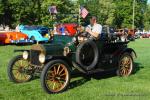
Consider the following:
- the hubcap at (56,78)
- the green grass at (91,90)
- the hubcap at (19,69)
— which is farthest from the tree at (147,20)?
the hubcap at (56,78)

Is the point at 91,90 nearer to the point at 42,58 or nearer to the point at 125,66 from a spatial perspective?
the point at 42,58

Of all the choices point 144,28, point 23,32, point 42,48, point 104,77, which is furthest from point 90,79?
point 144,28

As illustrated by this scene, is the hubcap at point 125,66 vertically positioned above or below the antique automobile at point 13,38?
below

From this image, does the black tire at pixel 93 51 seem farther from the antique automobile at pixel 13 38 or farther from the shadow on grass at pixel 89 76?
the antique automobile at pixel 13 38

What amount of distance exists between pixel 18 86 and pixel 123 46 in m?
3.71

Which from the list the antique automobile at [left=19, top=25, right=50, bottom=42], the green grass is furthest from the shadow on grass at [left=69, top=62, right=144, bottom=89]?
the antique automobile at [left=19, top=25, right=50, bottom=42]

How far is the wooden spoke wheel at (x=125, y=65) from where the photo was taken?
34.9ft

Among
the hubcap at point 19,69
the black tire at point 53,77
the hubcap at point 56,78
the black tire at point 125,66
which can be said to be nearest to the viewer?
the black tire at point 53,77

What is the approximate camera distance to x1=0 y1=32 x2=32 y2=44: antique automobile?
79.4ft

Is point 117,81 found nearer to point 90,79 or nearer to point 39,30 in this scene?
point 90,79

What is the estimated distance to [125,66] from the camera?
35.4ft

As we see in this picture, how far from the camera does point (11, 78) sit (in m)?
9.31

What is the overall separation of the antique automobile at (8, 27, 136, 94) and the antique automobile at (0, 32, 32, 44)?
48.4 ft

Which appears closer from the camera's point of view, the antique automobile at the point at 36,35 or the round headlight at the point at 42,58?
the round headlight at the point at 42,58
